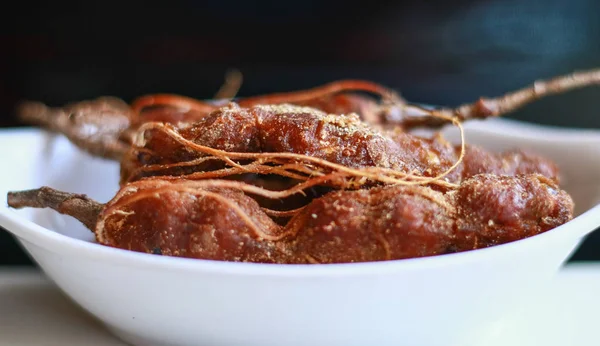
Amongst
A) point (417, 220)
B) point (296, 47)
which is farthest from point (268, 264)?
point (296, 47)

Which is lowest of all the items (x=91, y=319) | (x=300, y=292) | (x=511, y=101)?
(x=91, y=319)

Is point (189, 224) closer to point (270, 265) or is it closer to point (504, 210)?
point (270, 265)

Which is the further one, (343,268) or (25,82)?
(25,82)

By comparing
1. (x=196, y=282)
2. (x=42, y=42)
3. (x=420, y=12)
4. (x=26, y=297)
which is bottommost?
(x=26, y=297)

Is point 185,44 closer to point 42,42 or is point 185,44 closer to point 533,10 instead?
point 42,42

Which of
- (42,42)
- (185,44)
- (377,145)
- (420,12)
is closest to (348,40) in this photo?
(420,12)

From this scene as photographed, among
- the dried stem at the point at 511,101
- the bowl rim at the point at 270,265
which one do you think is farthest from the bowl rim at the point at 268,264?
the dried stem at the point at 511,101

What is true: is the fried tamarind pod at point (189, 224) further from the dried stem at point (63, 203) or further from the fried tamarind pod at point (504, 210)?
the fried tamarind pod at point (504, 210)

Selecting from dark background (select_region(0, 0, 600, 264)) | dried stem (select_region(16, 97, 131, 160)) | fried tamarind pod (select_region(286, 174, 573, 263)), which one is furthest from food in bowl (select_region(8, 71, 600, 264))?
dark background (select_region(0, 0, 600, 264))

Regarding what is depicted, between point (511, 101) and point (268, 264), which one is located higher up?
point (511, 101)
